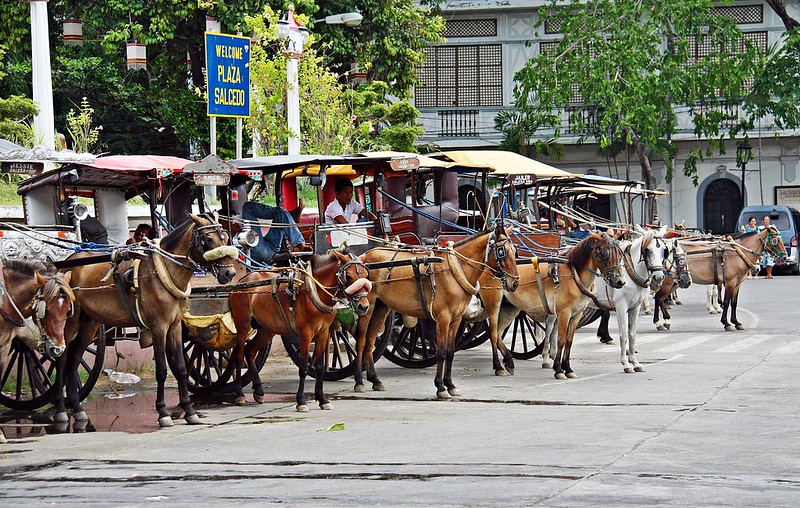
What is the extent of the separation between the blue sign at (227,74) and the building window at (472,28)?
31.5 meters

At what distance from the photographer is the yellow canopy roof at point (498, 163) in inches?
708

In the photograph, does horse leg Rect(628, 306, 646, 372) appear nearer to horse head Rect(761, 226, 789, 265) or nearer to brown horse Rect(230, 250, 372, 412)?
brown horse Rect(230, 250, 372, 412)

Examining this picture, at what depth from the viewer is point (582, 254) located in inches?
634

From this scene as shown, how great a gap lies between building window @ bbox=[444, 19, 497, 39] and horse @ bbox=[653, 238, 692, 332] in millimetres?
26011

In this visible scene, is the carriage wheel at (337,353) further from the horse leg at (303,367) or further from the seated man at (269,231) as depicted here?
the horse leg at (303,367)

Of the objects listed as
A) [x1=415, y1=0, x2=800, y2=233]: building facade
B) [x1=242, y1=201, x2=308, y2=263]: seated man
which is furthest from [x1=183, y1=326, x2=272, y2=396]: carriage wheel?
[x1=415, y1=0, x2=800, y2=233]: building facade

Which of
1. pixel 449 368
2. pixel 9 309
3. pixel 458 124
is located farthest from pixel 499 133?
pixel 9 309

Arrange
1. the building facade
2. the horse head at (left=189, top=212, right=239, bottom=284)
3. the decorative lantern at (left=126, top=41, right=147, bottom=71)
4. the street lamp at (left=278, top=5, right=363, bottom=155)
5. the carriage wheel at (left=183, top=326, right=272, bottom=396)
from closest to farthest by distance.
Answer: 1. the horse head at (left=189, top=212, right=239, bottom=284)
2. the carriage wheel at (left=183, top=326, right=272, bottom=396)
3. the street lamp at (left=278, top=5, right=363, bottom=155)
4. the decorative lantern at (left=126, top=41, right=147, bottom=71)
5. the building facade

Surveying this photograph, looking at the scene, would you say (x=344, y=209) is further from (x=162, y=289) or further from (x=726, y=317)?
(x=726, y=317)

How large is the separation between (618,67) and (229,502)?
109ft

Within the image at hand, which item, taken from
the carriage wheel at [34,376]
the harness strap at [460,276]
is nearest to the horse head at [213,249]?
the carriage wheel at [34,376]

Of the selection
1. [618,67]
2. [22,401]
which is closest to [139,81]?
[618,67]

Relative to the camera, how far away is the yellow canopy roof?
18.0 meters

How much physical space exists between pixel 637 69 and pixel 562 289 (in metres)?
24.9
